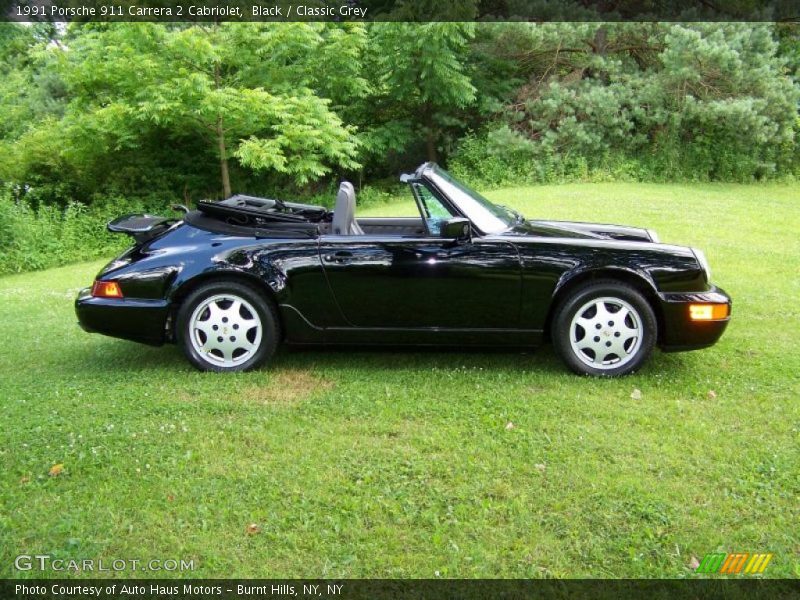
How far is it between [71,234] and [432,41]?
36.7 ft

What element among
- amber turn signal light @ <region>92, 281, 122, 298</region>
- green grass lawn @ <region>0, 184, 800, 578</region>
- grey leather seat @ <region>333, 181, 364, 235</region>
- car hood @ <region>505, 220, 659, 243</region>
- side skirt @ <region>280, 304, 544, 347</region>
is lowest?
green grass lawn @ <region>0, 184, 800, 578</region>

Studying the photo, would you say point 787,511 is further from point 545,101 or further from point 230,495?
point 545,101

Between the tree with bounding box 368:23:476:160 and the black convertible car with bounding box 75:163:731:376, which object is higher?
the tree with bounding box 368:23:476:160

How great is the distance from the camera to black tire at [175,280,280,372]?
4.74m

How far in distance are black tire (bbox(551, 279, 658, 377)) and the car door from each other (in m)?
0.35

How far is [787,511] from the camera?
305 centimetres

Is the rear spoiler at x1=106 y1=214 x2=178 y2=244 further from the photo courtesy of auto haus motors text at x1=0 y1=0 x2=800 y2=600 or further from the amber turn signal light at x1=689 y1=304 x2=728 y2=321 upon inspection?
the amber turn signal light at x1=689 y1=304 x2=728 y2=321

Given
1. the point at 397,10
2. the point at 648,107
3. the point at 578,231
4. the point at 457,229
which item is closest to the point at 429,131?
the point at 397,10

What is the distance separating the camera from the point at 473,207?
15.9 feet

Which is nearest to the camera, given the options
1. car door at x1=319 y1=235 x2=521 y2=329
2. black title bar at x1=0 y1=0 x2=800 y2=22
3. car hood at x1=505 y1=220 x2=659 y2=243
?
car door at x1=319 y1=235 x2=521 y2=329

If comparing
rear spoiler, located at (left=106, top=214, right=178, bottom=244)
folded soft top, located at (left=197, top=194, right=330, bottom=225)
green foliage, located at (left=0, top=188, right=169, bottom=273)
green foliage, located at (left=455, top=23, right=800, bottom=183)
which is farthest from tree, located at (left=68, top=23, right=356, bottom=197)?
rear spoiler, located at (left=106, top=214, right=178, bottom=244)

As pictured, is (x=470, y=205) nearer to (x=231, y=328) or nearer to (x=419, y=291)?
(x=419, y=291)

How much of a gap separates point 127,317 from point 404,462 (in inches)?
93.6

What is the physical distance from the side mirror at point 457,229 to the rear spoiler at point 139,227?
2.08 metres
